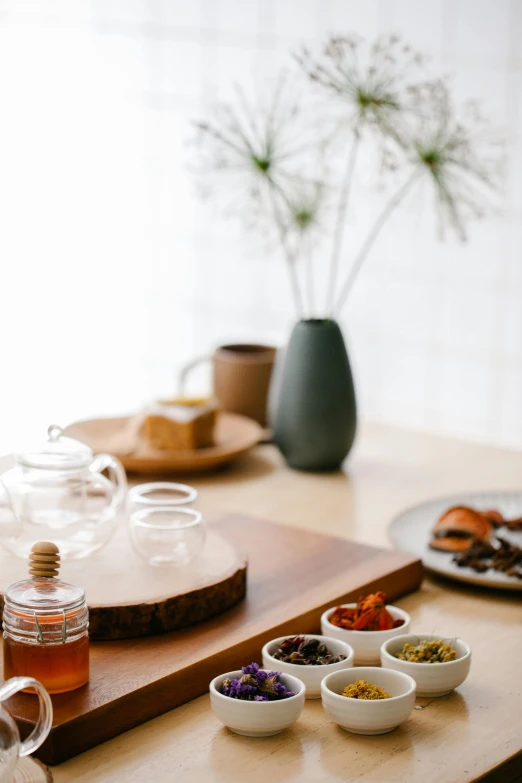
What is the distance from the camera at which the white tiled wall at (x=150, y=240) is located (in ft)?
9.33

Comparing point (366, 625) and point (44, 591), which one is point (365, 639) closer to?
point (366, 625)

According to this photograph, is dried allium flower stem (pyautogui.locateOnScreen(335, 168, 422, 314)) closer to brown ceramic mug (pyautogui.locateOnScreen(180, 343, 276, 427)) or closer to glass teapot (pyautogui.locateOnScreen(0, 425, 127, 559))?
brown ceramic mug (pyautogui.locateOnScreen(180, 343, 276, 427))

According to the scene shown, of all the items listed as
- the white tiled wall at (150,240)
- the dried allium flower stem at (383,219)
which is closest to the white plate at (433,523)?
the dried allium flower stem at (383,219)

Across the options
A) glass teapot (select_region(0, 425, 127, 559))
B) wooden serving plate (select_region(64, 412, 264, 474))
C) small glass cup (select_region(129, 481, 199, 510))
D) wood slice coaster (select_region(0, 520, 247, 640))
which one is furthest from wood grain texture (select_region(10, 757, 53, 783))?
wooden serving plate (select_region(64, 412, 264, 474))

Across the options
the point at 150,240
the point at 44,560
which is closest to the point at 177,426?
the point at 44,560

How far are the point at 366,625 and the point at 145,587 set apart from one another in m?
0.26

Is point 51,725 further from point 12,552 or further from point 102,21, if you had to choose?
point 102,21

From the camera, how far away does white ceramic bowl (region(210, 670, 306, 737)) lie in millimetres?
1034

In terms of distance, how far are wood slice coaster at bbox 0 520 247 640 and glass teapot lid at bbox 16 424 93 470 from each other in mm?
116

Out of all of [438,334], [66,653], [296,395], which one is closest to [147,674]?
[66,653]

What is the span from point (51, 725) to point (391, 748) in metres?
0.32

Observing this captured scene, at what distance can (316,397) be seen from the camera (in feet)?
6.48

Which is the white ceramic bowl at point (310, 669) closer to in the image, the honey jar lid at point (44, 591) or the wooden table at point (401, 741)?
the wooden table at point (401, 741)

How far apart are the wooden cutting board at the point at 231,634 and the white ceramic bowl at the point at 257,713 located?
0.09 meters
